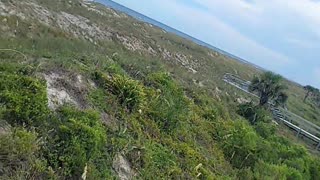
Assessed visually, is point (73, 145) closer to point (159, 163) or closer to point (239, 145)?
point (159, 163)

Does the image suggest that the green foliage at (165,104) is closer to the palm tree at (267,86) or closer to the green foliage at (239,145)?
the green foliage at (239,145)

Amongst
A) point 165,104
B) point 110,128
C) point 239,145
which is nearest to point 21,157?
point 110,128

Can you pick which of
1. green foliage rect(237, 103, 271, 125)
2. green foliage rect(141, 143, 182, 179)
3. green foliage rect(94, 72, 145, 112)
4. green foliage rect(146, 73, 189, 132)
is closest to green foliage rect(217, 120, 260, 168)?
green foliage rect(146, 73, 189, 132)

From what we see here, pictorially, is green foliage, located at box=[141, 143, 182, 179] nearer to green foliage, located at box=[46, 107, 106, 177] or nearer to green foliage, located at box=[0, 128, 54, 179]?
green foliage, located at box=[46, 107, 106, 177]

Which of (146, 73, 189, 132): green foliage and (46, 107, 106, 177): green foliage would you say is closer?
(46, 107, 106, 177): green foliage

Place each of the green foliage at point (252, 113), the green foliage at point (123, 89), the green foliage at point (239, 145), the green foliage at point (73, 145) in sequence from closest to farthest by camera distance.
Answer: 1. the green foliage at point (73, 145)
2. the green foliage at point (123, 89)
3. the green foliage at point (239, 145)
4. the green foliage at point (252, 113)

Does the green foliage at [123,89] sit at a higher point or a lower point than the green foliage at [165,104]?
higher

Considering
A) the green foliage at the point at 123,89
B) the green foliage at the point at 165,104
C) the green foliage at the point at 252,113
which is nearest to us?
the green foliage at the point at 123,89

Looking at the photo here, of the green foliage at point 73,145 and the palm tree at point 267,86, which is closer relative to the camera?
the green foliage at point 73,145

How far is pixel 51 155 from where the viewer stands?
24.6 ft

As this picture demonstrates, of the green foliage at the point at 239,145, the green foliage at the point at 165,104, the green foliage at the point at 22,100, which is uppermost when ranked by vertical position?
the green foliage at the point at 22,100

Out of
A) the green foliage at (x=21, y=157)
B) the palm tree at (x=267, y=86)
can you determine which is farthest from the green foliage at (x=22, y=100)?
the palm tree at (x=267, y=86)

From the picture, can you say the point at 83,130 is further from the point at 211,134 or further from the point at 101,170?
the point at 211,134

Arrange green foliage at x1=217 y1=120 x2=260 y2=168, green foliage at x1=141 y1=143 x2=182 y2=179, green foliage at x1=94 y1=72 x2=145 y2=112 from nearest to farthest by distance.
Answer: green foliage at x1=141 y1=143 x2=182 y2=179 → green foliage at x1=94 y1=72 x2=145 y2=112 → green foliage at x1=217 y1=120 x2=260 y2=168
